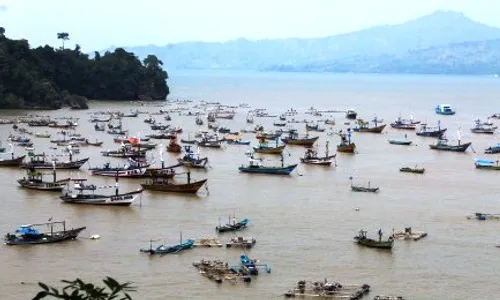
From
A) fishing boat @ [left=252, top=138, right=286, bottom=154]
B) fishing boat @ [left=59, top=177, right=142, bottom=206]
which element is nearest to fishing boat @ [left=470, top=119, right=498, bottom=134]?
fishing boat @ [left=252, top=138, right=286, bottom=154]

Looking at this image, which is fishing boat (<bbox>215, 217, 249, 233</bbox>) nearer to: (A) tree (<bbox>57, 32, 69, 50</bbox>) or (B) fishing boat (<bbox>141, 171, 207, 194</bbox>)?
(B) fishing boat (<bbox>141, 171, 207, 194</bbox>)

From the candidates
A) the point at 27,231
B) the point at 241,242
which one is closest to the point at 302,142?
the point at 241,242

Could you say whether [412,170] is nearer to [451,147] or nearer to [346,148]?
[346,148]

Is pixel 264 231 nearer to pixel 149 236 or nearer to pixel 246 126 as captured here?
pixel 149 236

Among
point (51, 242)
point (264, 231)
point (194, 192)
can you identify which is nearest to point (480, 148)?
point (194, 192)

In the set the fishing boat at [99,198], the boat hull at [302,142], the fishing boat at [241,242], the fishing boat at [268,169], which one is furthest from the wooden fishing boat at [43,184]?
the boat hull at [302,142]
